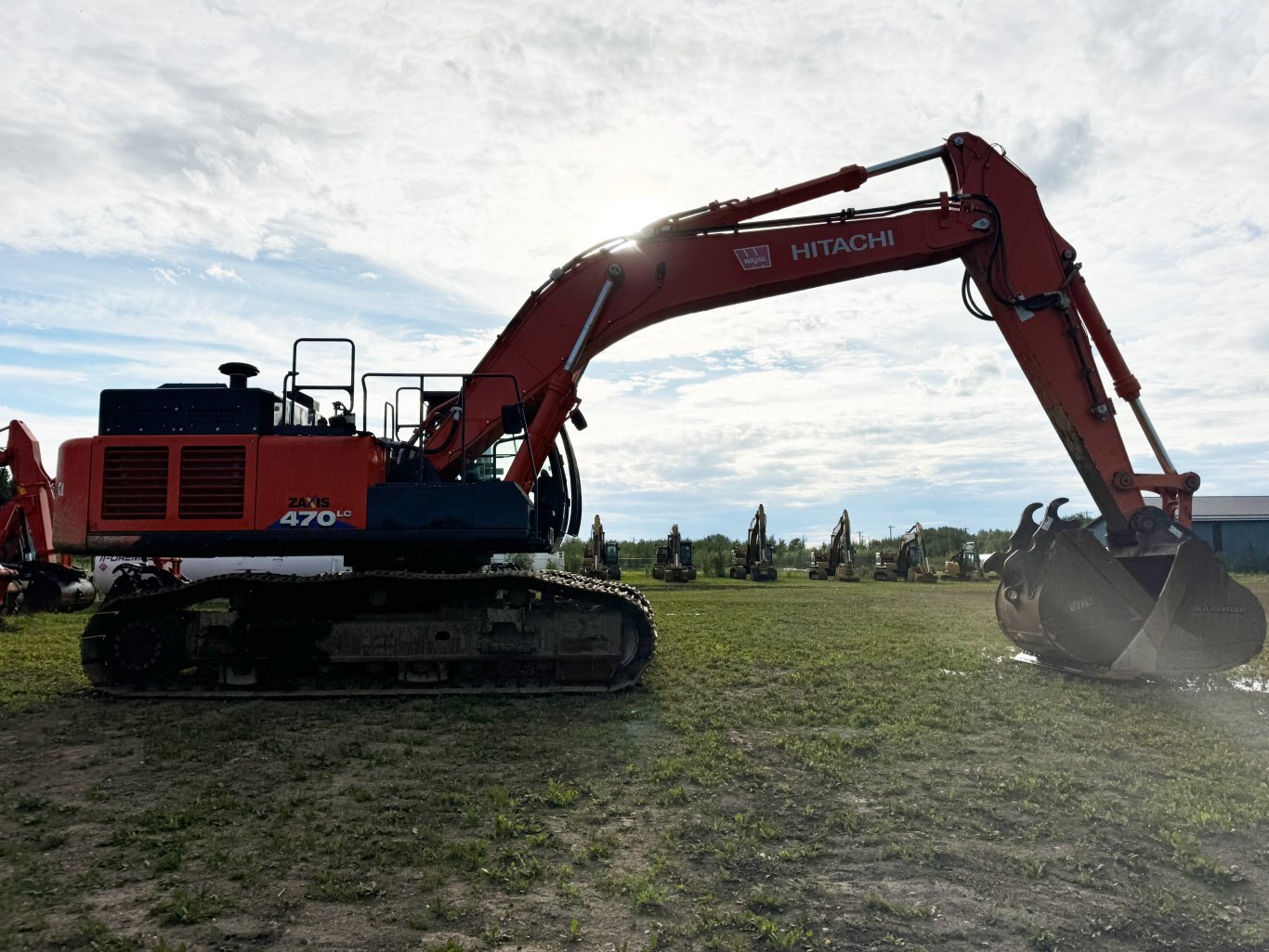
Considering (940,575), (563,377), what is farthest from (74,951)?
(940,575)

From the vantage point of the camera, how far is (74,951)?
3.86 metres

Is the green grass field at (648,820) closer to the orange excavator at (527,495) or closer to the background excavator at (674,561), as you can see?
the orange excavator at (527,495)

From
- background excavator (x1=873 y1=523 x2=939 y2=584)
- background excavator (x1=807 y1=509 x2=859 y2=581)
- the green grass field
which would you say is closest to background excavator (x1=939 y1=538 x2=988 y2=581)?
background excavator (x1=873 y1=523 x2=939 y2=584)

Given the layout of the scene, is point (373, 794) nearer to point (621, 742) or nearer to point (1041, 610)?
point (621, 742)

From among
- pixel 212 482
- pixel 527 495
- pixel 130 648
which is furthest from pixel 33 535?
pixel 527 495

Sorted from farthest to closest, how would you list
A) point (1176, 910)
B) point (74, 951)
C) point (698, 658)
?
point (698, 658) < point (1176, 910) < point (74, 951)

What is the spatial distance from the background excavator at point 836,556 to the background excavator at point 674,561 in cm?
588

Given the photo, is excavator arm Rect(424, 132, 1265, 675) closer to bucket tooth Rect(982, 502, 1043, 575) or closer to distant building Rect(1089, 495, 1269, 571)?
bucket tooth Rect(982, 502, 1043, 575)

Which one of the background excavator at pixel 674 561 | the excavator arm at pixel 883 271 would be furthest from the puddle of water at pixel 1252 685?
the background excavator at pixel 674 561

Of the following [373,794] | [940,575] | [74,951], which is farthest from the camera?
[940,575]

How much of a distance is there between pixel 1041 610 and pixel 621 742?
5.73 metres

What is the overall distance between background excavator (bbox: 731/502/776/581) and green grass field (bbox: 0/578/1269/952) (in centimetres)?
2899

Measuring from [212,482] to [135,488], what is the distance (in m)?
0.78

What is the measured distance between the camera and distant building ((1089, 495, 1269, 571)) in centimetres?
4056
